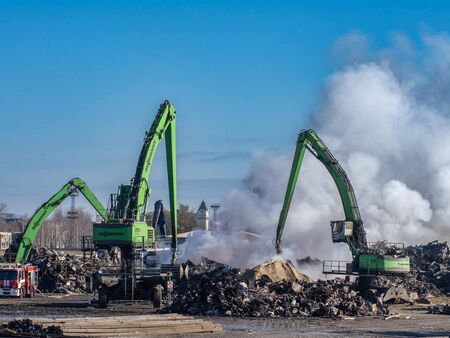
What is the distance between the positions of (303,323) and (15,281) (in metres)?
21.1

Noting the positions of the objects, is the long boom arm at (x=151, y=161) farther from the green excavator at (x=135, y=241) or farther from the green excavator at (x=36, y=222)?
the green excavator at (x=36, y=222)

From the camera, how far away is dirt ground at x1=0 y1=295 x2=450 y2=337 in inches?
1309

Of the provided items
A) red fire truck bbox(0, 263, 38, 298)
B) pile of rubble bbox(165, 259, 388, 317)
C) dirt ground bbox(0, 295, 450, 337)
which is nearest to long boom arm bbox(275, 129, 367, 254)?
dirt ground bbox(0, 295, 450, 337)

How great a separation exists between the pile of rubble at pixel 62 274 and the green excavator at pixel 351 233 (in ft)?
41.4

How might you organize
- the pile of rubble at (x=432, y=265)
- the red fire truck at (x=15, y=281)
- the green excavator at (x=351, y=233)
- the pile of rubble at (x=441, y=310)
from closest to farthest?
the pile of rubble at (x=441, y=310) → the green excavator at (x=351, y=233) → the red fire truck at (x=15, y=281) → the pile of rubble at (x=432, y=265)

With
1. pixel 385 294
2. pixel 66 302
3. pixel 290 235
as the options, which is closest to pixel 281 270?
pixel 385 294

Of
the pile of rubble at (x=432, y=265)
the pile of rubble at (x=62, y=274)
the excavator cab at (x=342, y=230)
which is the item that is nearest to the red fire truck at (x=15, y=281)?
the pile of rubble at (x=62, y=274)

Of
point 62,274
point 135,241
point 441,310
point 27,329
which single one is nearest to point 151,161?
point 135,241

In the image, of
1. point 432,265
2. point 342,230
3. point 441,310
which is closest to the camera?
point 441,310

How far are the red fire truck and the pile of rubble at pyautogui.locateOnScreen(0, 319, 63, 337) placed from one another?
75.4ft

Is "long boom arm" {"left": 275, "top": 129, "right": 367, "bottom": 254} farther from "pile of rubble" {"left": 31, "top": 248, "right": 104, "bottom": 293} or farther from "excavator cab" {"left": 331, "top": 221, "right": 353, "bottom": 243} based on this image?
"pile of rubble" {"left": 31, "top": 248, "right": 104, "bottom": 293}

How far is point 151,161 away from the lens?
51.9m

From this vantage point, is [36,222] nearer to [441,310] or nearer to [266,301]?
[266,301]

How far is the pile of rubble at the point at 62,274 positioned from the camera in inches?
2443
